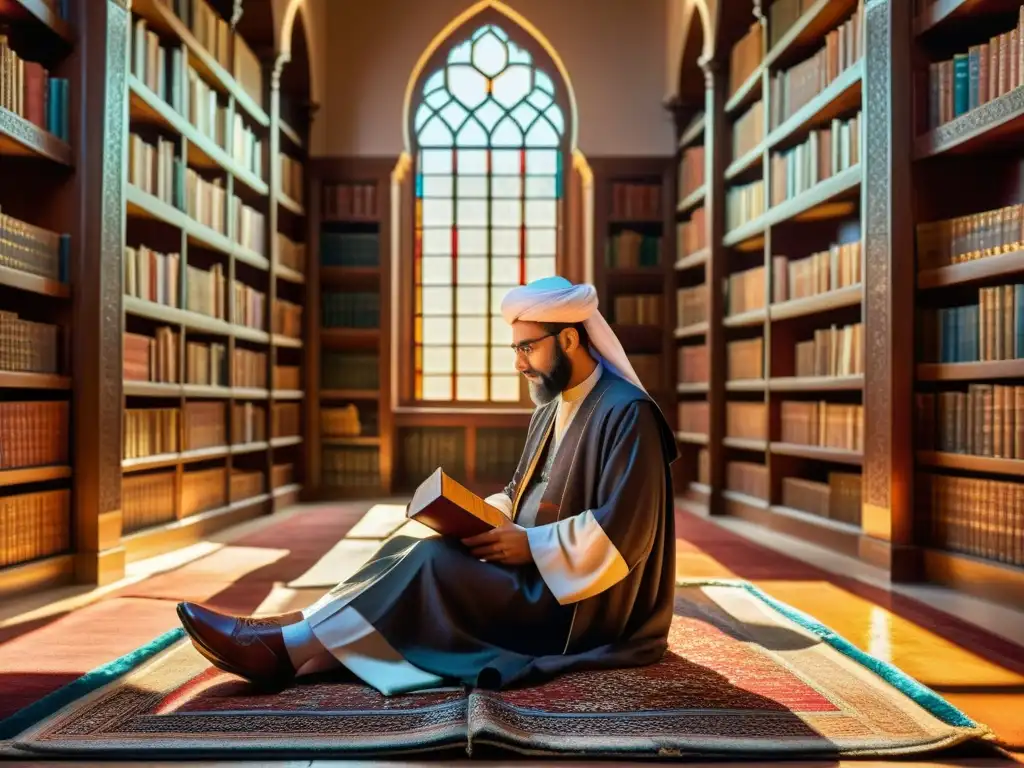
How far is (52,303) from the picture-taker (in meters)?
4.33

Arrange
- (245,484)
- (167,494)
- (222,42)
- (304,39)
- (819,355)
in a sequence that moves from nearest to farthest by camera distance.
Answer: (167,494), (819,355), (222,42), (245,484), (304,39)

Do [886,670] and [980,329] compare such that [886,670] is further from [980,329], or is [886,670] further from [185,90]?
[185,90]

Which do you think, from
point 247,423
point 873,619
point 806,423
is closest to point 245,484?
point 247,423

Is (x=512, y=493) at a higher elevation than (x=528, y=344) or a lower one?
lower

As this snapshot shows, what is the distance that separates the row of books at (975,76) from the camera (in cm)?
392

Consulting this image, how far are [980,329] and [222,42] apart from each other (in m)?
4.86

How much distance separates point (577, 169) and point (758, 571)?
483cm

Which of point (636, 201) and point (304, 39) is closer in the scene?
point (304, 39)

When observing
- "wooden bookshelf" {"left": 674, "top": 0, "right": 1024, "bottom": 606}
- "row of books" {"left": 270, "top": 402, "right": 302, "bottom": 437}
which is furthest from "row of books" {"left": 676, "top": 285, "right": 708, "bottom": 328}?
"row of books" {"left": 270, "top": 402, "right": 302, "bottom": 437}

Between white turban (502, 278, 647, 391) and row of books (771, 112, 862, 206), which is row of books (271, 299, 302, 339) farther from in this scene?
white turban (502, 278, 647, 391)

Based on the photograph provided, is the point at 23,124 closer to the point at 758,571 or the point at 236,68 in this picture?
the point at 236,68

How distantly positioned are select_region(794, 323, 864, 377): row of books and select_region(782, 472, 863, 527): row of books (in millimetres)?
587

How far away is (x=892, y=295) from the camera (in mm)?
4484

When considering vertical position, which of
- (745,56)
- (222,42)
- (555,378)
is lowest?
(555,378)
